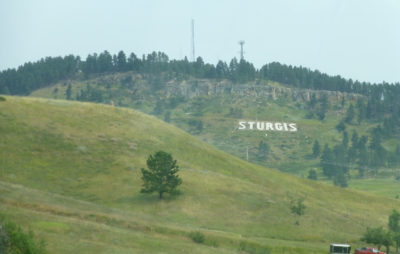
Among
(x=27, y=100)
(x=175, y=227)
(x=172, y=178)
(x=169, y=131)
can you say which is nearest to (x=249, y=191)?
(x=172, y=178)

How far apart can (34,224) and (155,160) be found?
116ft

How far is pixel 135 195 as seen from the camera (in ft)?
274

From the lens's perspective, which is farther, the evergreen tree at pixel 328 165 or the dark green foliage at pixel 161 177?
the evergreen tree at pixel 328 165

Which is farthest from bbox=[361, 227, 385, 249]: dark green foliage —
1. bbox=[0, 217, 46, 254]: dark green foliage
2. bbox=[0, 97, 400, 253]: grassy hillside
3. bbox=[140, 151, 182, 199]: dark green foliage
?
bbox=[0, 217, 46, 254]: dark green foliage

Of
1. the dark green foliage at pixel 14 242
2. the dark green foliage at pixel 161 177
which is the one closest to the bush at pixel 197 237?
the dark green foliage at pixel 14 242

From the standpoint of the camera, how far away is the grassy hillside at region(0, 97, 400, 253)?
52.8 meters

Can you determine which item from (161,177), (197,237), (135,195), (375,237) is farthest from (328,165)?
(197,237)

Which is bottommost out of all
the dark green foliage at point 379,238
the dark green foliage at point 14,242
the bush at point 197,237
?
the dark green foliage at point 379,238

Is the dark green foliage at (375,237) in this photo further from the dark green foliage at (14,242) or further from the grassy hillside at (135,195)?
the dark green foliage at (14,242)

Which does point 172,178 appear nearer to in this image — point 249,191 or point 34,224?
point 249,191

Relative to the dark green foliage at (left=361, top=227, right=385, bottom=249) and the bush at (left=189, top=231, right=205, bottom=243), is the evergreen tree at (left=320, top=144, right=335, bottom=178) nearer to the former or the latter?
the dark green foliage at (left=361, top=227, right=385, bottom=249)

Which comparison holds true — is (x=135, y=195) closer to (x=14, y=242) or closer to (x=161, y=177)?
(x=161, y=177)

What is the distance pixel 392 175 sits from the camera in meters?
191

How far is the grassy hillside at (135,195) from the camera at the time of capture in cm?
5282
